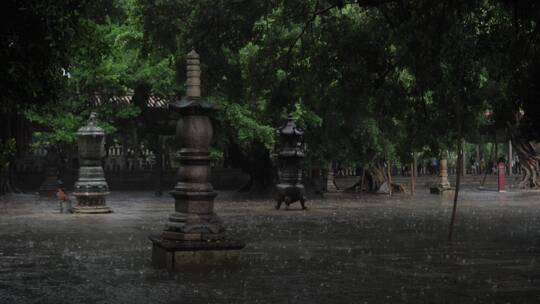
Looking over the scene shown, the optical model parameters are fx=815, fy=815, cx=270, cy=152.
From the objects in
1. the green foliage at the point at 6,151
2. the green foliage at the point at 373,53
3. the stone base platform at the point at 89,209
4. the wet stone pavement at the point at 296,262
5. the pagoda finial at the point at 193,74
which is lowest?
the wet stone pavement at the point at 296,262

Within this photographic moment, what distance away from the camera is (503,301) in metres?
9.02

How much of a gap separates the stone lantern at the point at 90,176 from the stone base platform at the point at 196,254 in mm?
13599

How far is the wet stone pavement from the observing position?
9.59 meters

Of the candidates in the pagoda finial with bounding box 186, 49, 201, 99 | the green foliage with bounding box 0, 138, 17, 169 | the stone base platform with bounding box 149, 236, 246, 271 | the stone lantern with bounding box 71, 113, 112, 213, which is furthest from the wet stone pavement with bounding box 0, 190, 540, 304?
the pagoda finial with bounding box 186, 49, 201, 99

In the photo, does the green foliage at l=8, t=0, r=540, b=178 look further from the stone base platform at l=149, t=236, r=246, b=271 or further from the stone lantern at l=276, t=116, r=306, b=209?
the stone base platform at l=149, t=236, r=246, b=271

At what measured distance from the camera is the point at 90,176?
84.0 ft

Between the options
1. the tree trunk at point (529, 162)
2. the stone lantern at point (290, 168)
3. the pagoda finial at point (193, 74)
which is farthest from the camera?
the tree trunk at point (529, 162)

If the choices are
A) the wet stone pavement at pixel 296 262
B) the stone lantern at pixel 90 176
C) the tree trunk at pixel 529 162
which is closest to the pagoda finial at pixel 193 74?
the wet stone pavement at pixel 296 262

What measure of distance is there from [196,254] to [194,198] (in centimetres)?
84

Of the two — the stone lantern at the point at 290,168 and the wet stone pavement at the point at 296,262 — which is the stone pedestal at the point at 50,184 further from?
the stone lantern at the point at 290,168

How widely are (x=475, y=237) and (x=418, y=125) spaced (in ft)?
15.7

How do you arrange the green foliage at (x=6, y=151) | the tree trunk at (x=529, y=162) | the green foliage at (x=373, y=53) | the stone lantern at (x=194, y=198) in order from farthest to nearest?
the tree trunk at (x=529, y=162), the green foliage at (x=373, y=53), the stone lantern at (x=194, y=198), the green foliage at (x=6, y=151)

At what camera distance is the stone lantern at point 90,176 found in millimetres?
25406

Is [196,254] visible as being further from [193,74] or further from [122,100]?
[122,100]
